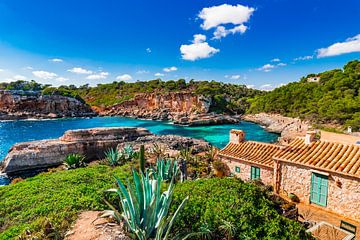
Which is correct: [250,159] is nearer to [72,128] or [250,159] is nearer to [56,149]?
[56,149]

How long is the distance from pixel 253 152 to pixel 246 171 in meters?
1.09

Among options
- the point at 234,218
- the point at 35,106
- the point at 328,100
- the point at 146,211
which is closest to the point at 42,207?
the point at 146,211

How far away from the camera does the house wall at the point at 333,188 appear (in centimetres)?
749

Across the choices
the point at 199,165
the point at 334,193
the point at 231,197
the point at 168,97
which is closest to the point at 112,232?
the point at 231,197

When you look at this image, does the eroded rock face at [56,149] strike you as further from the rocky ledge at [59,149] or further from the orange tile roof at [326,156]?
the orange tile roof at [326,156]

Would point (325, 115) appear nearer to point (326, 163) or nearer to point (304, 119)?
point (304, 119)

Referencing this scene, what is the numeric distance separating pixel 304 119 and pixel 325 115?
5.01 metres

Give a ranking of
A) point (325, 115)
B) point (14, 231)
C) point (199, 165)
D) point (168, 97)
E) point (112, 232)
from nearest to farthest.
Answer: point (112, 232), point (14, 231), point (199, 165), point (325, 115), point (168, 97)

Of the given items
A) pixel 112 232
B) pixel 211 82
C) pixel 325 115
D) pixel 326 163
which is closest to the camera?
pixel 112 232

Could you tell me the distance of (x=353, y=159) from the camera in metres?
8.12

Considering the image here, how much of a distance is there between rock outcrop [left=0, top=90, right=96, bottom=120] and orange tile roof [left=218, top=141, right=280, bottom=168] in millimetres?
61100

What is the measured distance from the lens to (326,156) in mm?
8797

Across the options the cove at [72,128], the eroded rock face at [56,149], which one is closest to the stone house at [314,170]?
the eroded rock face at [56,149]

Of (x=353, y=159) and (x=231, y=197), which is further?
(x=353, y=159)
